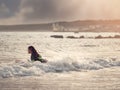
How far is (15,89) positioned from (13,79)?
3.22m

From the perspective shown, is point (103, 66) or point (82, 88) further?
point (103, 66)

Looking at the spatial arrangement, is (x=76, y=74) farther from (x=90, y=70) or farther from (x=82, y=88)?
(x=82, y=88)

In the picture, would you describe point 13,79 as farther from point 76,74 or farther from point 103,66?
point 103,66

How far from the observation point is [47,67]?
29172 millimetres

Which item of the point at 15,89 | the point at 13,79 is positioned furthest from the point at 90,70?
the point at 15,89

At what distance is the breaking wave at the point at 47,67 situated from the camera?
87.8 feet

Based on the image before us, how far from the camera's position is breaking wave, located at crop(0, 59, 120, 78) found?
26766 mm

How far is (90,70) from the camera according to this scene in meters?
30.2

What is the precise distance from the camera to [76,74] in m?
27.5

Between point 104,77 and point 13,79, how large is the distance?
6013 mm

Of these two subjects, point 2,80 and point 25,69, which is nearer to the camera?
point 2,80

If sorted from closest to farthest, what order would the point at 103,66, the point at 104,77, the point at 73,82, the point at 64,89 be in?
1. the point at 64,89
2. the point at 73,82
3. the point at 104,77
4. the point at 103,66

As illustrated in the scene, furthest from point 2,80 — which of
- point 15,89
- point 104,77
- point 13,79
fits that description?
point 104,77

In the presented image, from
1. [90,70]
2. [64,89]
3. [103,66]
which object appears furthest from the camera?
[103,66]
